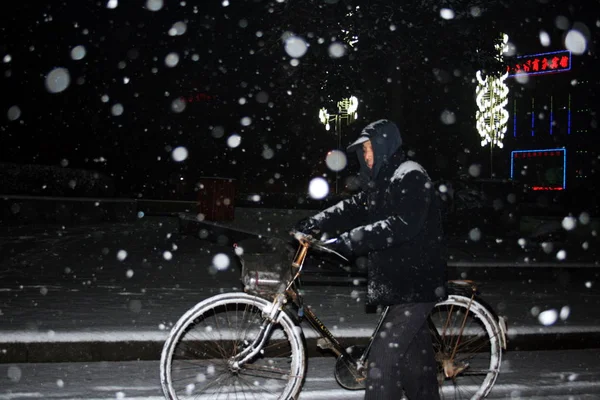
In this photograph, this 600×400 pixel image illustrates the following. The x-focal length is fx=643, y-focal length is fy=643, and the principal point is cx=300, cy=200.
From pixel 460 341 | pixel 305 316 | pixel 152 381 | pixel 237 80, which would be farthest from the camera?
pixel 237 80

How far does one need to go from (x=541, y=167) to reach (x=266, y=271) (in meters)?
46.7

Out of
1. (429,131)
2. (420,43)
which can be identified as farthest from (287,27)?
(429,131)

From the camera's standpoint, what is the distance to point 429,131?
108 ft

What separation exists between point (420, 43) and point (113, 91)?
53.3 ft

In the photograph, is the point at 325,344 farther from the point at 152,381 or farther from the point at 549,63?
the point at 549,63

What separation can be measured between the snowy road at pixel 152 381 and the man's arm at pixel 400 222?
175 centimetres

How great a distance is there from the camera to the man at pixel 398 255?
3551 mm

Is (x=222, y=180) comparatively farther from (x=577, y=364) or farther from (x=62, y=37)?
(x=577, y=364)

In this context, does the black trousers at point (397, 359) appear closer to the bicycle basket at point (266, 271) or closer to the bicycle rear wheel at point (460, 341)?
the bicycle rear wheel at point (460, 341)

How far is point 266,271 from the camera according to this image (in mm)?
3906

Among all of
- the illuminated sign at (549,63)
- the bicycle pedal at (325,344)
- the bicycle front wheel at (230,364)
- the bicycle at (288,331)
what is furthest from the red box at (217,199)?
the illuminated sign at (549,63)

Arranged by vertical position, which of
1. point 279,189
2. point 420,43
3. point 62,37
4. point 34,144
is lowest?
point 279,189

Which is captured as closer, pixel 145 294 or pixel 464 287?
pixel 464 287

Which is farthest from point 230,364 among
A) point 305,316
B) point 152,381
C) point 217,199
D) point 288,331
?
point 217,199
